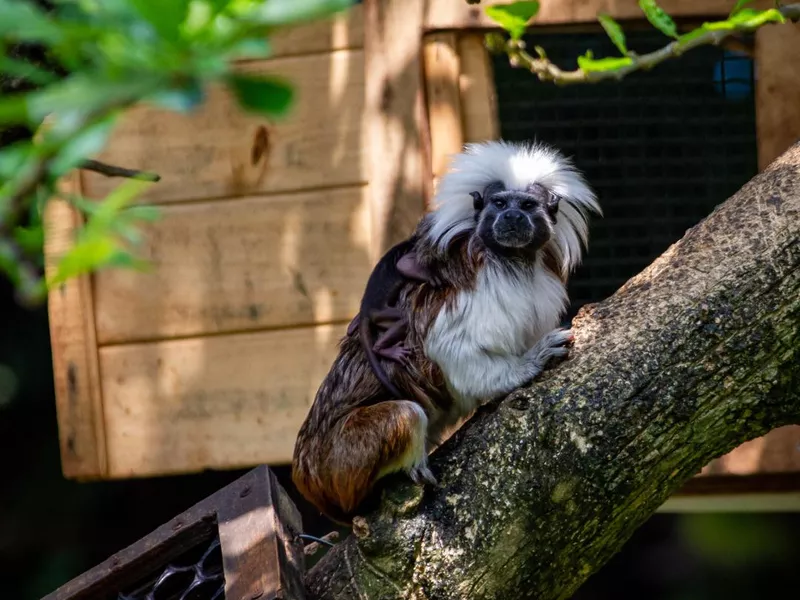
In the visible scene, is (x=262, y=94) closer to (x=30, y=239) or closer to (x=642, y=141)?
(x=30, y=239)

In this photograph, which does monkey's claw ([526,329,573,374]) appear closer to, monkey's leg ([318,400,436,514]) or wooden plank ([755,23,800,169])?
monkey's leg ([318,400,436,514])

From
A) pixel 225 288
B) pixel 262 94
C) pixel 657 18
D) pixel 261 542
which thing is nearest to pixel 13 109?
pixel 262 94

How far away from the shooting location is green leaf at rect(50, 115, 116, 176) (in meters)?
0.75

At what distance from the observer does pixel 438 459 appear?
2.41 metres

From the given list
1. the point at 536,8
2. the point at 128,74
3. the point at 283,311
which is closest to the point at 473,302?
the point at 536,8

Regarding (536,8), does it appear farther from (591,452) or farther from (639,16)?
(639,16)

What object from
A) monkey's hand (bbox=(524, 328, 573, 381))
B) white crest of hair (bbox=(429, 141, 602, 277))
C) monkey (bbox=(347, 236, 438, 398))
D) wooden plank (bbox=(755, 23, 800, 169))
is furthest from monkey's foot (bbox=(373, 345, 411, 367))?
wooden plank (bbox=(755, 23, 800, 169))

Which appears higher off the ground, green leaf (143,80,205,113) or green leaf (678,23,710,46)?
green leaf (678,23,710,46)

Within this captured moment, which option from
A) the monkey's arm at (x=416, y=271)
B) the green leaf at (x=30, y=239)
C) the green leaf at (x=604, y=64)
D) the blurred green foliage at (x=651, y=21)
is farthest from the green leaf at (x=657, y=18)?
the green leaf at (x=30, y=239)

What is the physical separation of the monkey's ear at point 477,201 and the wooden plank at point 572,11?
929 mm

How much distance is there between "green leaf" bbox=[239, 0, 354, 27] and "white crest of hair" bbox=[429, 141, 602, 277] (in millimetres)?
2104

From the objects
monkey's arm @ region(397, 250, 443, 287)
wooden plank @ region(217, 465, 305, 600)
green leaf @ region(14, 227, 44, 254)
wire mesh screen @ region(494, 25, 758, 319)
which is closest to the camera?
green leaf @ region(14, 227, 44, 254)

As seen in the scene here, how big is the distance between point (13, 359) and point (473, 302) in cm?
318

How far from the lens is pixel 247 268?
151 inches
